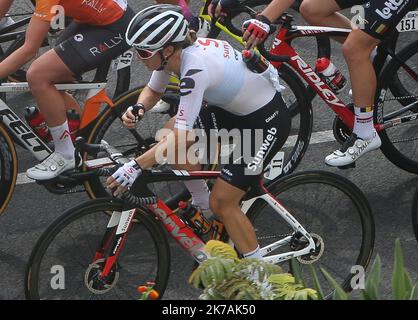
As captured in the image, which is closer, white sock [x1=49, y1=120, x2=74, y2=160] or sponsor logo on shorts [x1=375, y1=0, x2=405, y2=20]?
sponsor logo on shorts [x1=375, y1=0, x2=405, y2=20]

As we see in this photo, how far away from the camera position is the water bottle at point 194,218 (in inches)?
269

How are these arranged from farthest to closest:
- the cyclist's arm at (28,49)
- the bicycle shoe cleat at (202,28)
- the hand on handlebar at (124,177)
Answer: the bicycle shoe cleat at (202,28), the cyclist's arm at (28,49), the hand on handlebar at (124,177)

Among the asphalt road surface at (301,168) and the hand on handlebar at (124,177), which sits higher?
the hand on handlebar at (124,177)

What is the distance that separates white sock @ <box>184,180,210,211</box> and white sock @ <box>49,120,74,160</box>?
1.08m

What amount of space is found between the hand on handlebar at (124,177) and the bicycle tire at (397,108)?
2.53 m

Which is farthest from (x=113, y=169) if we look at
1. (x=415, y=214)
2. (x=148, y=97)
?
(x=415, y=214)

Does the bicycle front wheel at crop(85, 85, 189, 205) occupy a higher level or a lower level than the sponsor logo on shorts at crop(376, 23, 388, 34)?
lower

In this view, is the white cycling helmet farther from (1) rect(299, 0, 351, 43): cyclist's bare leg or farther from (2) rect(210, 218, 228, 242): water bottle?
(1) rect(299, 0, 351, 43): cyclist's bare leg

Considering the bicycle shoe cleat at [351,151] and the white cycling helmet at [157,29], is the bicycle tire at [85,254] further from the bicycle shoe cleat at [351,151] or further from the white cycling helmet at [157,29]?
the bicycle shoe cleat at [351,151]

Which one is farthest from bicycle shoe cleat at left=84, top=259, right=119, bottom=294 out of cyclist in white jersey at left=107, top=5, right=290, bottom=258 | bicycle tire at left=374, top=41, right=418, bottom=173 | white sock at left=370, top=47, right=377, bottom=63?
white sock at left=370, top=47, right=377, bottom=63

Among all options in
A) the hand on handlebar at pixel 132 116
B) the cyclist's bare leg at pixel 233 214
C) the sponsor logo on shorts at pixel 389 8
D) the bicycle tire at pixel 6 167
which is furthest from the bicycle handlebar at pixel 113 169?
the sponsor logo on shorts at pixel 389 8

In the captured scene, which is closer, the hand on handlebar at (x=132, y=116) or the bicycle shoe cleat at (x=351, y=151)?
the hand on handlebar at (x=132, y=116)

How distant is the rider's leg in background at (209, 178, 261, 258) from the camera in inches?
254

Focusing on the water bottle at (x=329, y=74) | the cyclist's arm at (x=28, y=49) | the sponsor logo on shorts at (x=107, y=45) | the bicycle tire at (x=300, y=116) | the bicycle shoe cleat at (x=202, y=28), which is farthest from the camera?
the bicycle shoe cleat at (x=202, y=28)
